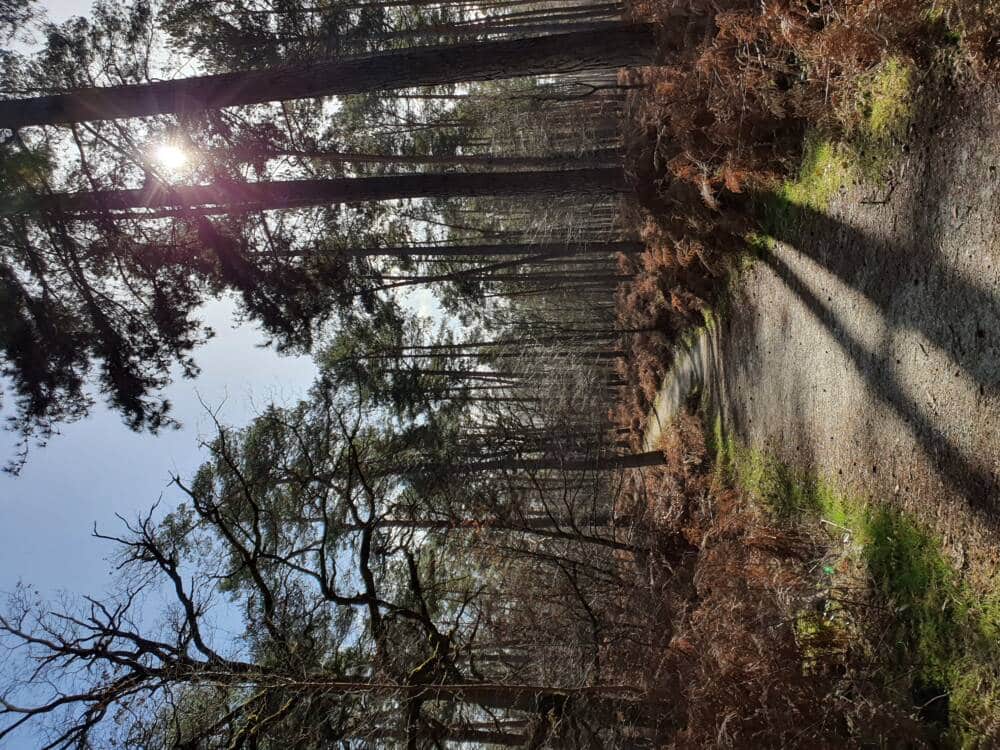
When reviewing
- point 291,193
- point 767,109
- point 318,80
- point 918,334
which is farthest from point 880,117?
point 291,193

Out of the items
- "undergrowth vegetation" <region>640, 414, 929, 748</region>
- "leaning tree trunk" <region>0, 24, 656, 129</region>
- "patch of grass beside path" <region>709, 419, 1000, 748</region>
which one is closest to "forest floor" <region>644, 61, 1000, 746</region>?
"patch of grass beside path" <region>709, 419, 1000, 748</region>

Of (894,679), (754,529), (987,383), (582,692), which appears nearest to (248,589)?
(582,692)

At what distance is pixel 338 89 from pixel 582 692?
7.11 m

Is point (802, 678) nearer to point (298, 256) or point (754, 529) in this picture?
point (754, 529)

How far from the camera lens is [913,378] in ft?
17.7

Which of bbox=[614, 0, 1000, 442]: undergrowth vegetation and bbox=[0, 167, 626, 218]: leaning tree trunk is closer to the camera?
bbox=[614, 0, 1000, 442]: undergrowth vegetation

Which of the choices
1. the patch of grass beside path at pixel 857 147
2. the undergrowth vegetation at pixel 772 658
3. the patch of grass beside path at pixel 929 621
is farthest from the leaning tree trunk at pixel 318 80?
the undergrowth vegetation at pixel 772 658

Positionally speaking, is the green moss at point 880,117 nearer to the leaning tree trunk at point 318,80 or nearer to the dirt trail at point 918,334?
the dirt trail at point 918,334

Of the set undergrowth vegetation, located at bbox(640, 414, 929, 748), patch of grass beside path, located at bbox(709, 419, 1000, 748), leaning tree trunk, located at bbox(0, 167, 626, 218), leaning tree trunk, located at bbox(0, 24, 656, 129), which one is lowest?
undergrowth vegetation, located at bbox(640, 414, 929, 748)

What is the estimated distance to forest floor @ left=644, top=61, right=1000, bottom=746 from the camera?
15.1 ft

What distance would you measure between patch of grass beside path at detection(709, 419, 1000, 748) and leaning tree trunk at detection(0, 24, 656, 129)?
19.2 ft

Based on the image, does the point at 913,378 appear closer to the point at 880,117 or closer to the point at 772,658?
the point at 880,117

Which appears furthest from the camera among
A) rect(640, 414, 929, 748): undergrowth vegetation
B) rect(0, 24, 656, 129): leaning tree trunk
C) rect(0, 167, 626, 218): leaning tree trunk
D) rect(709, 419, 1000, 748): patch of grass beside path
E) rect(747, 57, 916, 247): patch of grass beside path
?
rect(0, 167, 626, 218): leaning tree trunk

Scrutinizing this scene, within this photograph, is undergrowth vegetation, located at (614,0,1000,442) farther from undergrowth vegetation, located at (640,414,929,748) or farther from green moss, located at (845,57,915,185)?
undergrowth vegetation, located at (640,414,929,748)
